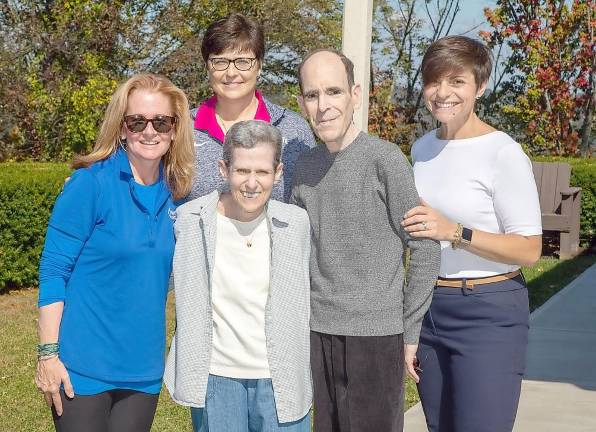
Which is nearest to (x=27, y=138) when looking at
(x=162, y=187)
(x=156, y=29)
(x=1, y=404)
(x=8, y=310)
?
(x=156, y=29)

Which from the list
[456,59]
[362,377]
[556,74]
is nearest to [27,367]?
[362,377]

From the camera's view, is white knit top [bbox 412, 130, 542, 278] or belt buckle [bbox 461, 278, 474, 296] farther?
belt buckle [bbox 461, 278, 474, 296]

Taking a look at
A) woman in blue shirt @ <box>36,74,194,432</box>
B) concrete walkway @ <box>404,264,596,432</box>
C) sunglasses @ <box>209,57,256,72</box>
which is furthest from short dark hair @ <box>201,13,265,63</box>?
concrete walkway @ <box>404,264,596,432</box>

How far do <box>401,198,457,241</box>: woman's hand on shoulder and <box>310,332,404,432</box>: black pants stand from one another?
374 mm

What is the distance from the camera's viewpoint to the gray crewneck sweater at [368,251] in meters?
2.92

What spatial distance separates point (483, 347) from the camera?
10.0 feet

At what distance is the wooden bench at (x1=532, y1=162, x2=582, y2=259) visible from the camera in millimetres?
12070

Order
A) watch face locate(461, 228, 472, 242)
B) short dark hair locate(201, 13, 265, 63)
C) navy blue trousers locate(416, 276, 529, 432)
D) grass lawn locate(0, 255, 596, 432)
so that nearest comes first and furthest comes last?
watch face locate(461, 228, 472, 242) < navy blue trousers locate(416, 276, 529, 432) < short dark hair locate(201, 13, 265, 63) < grass lawn locate(0, 255, 596, 432)

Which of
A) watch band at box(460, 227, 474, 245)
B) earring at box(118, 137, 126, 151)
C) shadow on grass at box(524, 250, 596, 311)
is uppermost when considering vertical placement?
earring at box(118, 137, 126, 151)

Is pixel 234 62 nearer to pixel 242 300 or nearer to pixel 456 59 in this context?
pixel 456 59

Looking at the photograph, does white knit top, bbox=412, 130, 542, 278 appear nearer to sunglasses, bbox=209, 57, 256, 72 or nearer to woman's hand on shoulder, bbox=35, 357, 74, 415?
sunglasses, bbox=209, 57, 256, 72

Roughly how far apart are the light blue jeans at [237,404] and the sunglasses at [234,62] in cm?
123

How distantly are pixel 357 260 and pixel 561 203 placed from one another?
9.96 m

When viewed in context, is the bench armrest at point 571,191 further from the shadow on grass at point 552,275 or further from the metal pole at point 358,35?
the metal pole at point 358,35
